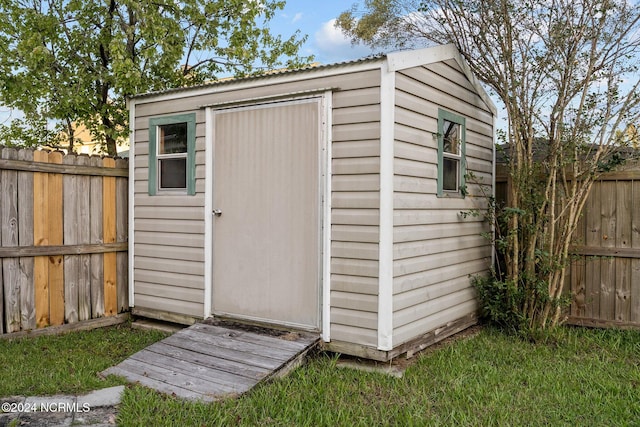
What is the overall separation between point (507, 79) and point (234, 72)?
4986 millimetres

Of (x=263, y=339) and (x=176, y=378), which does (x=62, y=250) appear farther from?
(x=263, y=339)

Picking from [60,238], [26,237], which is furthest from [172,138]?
[26,237]

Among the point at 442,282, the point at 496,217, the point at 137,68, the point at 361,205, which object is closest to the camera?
the point at 361,205

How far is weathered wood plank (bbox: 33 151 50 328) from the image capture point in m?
5.13

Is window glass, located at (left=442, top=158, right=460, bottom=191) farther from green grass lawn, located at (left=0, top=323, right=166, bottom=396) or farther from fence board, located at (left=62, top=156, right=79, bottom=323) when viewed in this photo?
fence board, located at (left=62, top=156, right=79, bottom=323)

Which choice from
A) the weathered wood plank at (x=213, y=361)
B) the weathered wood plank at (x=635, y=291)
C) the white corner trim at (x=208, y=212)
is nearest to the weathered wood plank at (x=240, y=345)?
the weathered wood plank at (x=213, y=361)

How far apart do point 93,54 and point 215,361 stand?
18.5 feet

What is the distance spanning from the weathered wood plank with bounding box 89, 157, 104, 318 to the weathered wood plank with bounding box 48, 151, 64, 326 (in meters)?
0.33

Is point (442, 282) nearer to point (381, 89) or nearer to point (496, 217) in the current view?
point (496, 217)

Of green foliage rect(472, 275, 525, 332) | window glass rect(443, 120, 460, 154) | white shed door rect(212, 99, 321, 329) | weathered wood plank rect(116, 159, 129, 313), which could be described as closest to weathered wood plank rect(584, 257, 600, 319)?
green foliage rect(472, 275, 525, 332)

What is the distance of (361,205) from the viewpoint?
4164mm

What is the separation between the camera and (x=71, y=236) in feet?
17.8

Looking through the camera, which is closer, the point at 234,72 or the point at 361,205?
the point at 361,205

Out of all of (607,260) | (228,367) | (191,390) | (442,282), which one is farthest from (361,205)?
(607,260)
